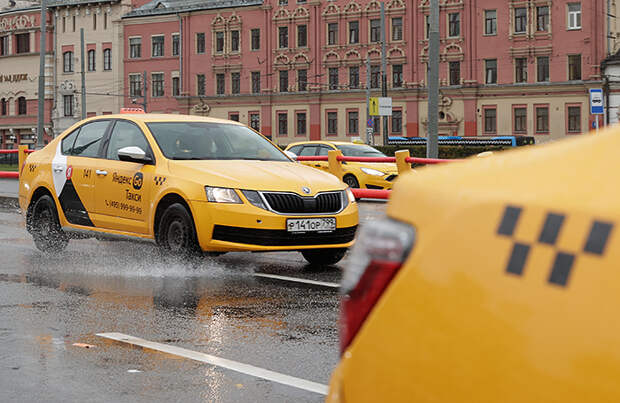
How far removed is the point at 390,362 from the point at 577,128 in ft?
196

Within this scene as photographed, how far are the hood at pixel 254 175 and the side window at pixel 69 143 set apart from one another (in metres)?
1.92

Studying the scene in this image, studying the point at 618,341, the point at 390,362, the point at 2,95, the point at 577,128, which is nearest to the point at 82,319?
the point at 390,362

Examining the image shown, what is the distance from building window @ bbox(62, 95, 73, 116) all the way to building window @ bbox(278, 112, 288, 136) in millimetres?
18161

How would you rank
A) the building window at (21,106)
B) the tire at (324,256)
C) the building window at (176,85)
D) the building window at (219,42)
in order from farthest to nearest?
1. the building window at (21,106)
2. the building window at (176,85)
3. the building window at (219,42)
4. the tire at (324,256)

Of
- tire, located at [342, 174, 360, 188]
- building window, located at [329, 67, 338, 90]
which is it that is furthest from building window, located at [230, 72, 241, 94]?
tire, located at [342, 174, 360, 188]

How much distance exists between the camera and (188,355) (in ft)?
18.3

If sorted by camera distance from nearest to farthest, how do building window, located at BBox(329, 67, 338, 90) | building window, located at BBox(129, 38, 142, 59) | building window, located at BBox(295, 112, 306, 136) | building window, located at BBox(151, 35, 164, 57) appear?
building window, located at BBox(329, 67, 338, 90) → building window, located at BBox(295, 112, 306, 136) → building window, located at BBox(151, 35, 164, 57) → building window, located at BBox(129, 38, 142, 59)

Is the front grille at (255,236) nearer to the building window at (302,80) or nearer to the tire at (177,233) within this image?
the tire at (177,233)

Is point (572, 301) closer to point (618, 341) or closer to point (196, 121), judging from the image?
point (618, 341)

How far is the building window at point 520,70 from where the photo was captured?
60.7 m

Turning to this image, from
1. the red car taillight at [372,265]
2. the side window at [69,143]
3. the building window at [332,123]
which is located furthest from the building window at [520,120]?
the red car taillight at [372,265]

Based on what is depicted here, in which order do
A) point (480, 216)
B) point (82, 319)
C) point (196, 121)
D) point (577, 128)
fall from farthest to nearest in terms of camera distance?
1. point (577, 128)
2. point (196, 121)
3. point (82, 319)
4. point (480, 216)

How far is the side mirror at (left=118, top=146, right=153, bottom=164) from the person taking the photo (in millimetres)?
9672

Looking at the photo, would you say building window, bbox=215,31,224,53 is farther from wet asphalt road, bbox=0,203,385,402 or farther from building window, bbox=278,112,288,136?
wet asphalt road, bbox=0,203,385,402
